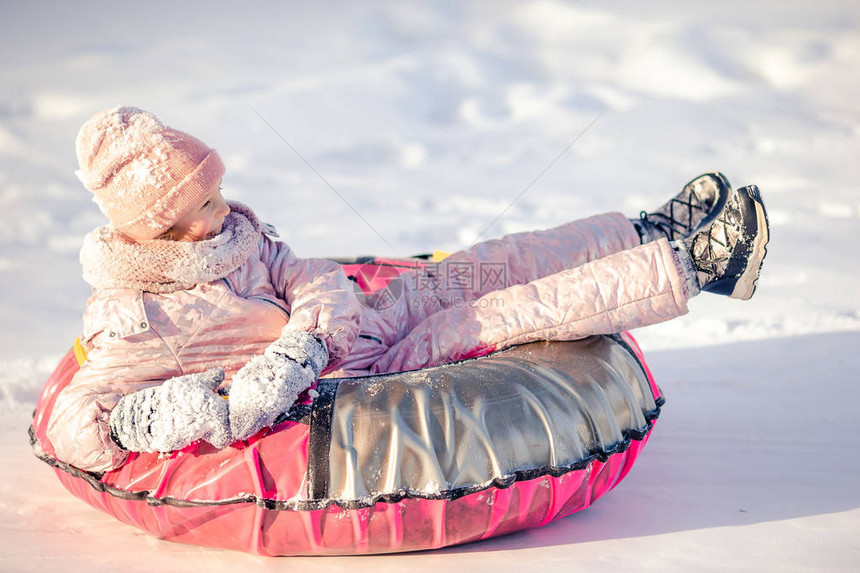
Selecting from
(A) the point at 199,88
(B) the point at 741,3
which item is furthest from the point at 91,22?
(B) the point at 741,3

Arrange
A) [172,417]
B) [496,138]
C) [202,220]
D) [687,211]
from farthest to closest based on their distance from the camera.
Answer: [496,138]
[687,211]
[202,220]
[172,417]

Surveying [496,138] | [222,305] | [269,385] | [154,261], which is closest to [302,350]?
[269,385]

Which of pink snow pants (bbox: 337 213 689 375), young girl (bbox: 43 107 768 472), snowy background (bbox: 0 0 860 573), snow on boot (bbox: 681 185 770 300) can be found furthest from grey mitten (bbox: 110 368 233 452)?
snow on boot (bbox: 681 185 770 300)

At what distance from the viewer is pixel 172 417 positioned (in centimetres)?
131

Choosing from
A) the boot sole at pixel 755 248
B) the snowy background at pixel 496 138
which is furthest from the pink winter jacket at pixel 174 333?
the boot sole at pixel 755 248

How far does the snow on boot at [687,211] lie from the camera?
7.00ft

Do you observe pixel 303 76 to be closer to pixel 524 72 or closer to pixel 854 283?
pixel 524 72

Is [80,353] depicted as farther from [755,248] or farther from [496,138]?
[496,138]

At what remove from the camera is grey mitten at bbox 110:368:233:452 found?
51.3 inches

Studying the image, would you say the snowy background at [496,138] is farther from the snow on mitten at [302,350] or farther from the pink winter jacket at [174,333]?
the snow on mitten at [302,350]

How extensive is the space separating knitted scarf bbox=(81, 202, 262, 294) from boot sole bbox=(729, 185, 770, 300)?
42.1 inches

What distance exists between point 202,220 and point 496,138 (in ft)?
13.3

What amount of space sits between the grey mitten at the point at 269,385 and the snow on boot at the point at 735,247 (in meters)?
0.85

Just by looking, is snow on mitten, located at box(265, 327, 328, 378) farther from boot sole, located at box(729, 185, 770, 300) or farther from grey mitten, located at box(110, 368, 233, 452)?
boot sole, located at box(729, 185, 770, 300)
